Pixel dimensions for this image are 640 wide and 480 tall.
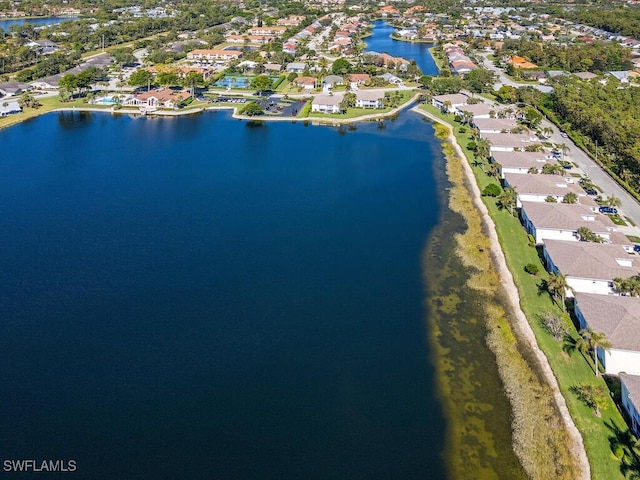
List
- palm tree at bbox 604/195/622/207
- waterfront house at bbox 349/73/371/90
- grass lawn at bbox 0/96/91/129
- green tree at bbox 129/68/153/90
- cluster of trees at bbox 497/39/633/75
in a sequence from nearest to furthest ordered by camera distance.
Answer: palm tree at bbox 604/195/622/207
grass lawn at bbox 0/96/91/129
green tree at bbox 129/68/153/90
waterfront house at bbox 349/73/371/90
cluster of trees at bbox 497/39/633/75

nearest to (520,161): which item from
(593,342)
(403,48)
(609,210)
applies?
(609,210)

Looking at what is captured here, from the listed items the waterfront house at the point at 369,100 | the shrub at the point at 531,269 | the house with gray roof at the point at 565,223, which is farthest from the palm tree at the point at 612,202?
the waterfront house at the point at 369,100

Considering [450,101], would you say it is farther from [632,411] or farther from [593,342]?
[632,411]

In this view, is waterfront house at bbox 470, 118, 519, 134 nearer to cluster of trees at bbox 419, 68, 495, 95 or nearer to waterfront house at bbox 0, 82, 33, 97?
cluster of trees at bbox 419, 68, 495, 95

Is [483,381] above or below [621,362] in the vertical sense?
below

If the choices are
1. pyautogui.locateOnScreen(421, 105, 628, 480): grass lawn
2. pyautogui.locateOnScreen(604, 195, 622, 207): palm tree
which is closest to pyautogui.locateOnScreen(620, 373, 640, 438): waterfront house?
pyautogui.locateOnScreen(421, 105, 628, 480): grass lawn
